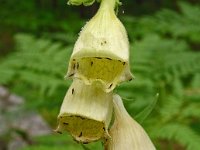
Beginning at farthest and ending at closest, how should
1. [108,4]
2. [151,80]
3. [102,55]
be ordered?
[151,80] → [108,4] → [102,55]

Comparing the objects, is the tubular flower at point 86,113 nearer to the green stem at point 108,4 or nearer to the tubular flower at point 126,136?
the tubular flower at point 126,136

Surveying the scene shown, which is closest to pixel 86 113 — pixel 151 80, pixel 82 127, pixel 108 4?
pixel 82 127

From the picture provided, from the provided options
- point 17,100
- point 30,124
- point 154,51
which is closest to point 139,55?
point 154,51

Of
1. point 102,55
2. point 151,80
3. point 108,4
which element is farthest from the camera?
point 151,80

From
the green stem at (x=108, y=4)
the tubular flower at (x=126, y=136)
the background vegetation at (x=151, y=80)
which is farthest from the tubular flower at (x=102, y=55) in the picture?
the background vegetation at (x=151, y=80)

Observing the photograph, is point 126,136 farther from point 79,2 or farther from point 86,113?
point 79,2

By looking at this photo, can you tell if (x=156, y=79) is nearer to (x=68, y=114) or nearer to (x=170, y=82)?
(x=170, y=82)

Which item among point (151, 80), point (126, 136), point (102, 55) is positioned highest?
point (102, 55)
